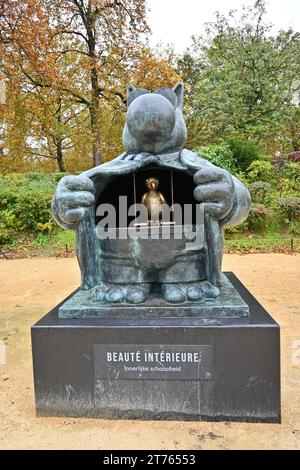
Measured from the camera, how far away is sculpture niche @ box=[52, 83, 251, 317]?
2.37 meters

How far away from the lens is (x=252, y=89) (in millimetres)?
14711

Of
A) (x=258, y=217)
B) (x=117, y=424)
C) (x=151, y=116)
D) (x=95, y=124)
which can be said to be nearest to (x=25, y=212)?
(x=258, y=217)

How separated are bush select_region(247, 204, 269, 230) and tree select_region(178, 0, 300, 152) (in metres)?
6.33

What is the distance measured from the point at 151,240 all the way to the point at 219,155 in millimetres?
9263

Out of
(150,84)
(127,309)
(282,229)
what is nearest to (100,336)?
(127,309)

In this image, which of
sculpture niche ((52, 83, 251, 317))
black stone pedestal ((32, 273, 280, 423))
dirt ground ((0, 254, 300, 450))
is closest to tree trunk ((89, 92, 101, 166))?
Result: dirt ground ((0, 254, 300, 450))

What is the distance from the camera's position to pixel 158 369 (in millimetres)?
2225

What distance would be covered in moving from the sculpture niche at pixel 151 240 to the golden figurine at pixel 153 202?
131 millimetres

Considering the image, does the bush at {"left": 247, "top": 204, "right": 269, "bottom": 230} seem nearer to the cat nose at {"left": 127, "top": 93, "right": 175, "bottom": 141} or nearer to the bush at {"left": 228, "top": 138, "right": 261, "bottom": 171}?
the bush at {"left": 228, "top": 138, "right": 261, "bottom": 171}

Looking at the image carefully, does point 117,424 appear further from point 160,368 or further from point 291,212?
point 291,212

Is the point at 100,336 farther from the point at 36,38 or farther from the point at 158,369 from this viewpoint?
the point at 36,38

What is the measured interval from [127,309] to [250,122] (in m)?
14.1

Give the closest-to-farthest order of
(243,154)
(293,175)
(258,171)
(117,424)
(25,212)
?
1. (117,424)
2. (25,212)
3. (258,171)
4. (293,175)
5. (243,154)

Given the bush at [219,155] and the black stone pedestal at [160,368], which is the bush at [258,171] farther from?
the black stone pedestal at [160,368]
